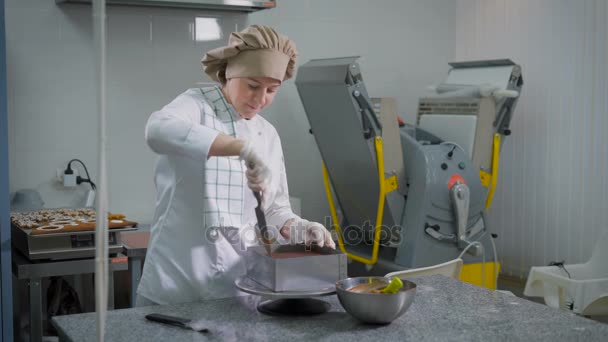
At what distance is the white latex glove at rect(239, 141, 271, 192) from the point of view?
162cm

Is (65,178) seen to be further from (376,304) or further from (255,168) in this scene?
(376,304)

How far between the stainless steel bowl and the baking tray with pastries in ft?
5.01

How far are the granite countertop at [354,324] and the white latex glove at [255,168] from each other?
35 cm

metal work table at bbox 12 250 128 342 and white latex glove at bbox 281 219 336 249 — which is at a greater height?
white latex glove at bbox 281 219 336 249

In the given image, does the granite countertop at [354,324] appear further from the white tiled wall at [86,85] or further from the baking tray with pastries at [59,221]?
the white tiled wall at [86,85]

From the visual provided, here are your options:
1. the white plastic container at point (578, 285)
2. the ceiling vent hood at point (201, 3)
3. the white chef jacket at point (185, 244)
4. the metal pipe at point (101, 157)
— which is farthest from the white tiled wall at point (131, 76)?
the metal pipe at point (101, 157)

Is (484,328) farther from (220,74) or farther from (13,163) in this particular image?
(13,163)

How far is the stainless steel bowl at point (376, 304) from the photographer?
1622 millimetres

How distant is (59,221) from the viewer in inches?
117

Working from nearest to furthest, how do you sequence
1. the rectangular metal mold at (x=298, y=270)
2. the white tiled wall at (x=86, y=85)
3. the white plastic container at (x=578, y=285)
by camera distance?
the rectangular metal mold at (x=298, y=270)
the white plastic container at (x=578, y=285)
the white tiled wall at (x=86, y=85)

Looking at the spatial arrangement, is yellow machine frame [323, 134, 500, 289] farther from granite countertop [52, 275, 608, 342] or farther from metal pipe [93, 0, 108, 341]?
metal pipe [93, 0, 108, 341]

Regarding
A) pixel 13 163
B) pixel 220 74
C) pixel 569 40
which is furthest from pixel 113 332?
pixel 569 40

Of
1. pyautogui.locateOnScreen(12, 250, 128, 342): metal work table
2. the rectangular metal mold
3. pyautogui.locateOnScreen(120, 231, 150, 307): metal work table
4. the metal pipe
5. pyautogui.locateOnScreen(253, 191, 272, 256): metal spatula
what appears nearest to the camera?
the metal pipe

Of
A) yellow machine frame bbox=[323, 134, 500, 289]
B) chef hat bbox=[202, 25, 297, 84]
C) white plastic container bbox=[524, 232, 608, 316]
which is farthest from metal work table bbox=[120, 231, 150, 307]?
white plastic container bbox=[524, 232, 608, 316]
